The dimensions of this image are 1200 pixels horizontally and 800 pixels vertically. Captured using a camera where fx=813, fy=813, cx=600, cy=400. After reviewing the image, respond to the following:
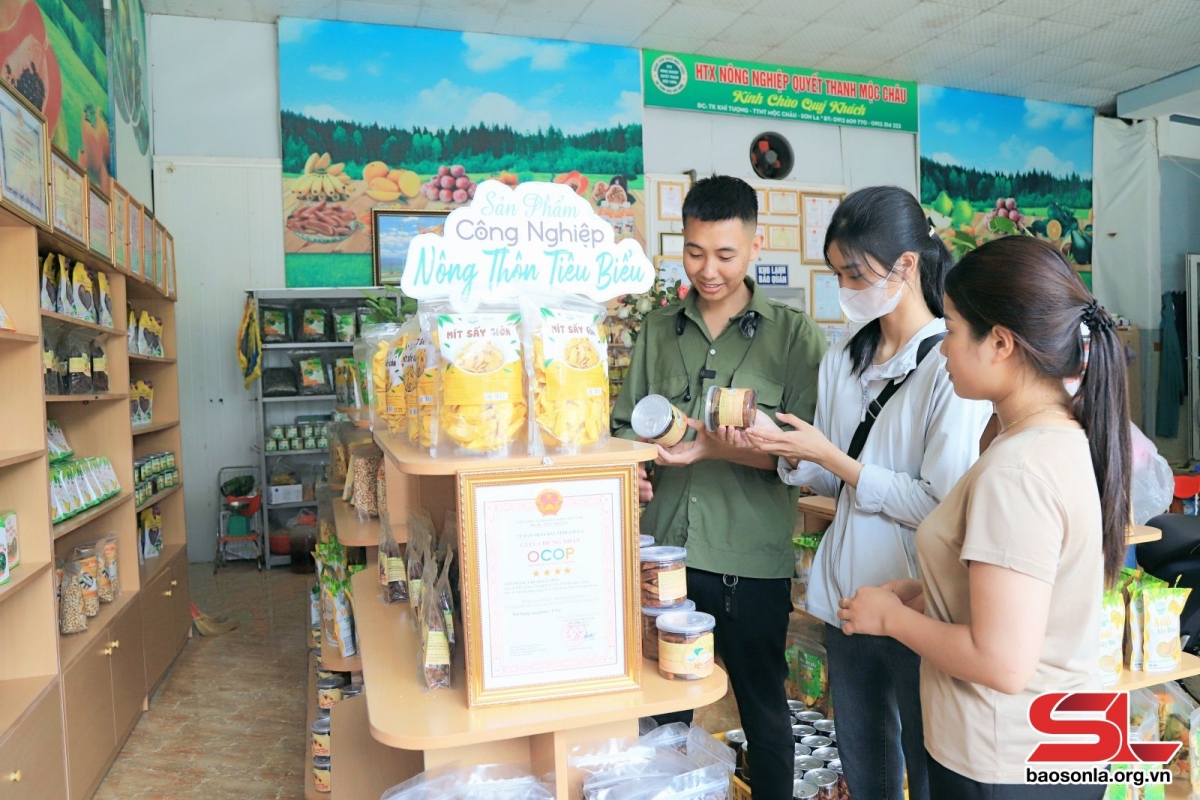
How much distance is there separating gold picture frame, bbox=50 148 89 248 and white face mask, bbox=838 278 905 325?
2577 mm

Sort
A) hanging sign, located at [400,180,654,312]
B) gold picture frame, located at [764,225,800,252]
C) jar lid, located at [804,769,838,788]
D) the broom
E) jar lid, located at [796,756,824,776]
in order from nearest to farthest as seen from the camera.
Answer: hanging sign, located at [400,180,654,312]
jar lid, located at [804,769,838,788]
jar lid, located at [796,756,824,776]
the broom
gold picture frame, located at [764,225,800,252]

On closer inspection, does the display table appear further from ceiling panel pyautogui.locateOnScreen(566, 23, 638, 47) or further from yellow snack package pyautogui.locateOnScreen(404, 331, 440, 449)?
ceiling panel pyautogui.locateOnScreen(566, 23, 638, 47)

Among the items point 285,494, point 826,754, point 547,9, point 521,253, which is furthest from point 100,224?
point 547,9

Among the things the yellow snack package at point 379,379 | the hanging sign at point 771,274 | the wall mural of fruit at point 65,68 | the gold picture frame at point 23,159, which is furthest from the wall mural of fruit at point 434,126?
the yellow snack package at point 379,379

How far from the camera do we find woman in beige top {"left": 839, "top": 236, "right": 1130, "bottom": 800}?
43.3 inches

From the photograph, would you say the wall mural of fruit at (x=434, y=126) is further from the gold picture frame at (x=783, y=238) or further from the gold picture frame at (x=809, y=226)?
the gold picture frame at (x=809, y=226)

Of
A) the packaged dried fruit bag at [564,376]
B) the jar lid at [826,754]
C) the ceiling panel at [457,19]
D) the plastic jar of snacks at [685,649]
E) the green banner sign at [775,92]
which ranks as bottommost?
the jar lid at [826,754]

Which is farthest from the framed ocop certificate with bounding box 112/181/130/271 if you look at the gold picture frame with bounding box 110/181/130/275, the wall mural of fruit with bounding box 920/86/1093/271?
the wall mural of fruit with bounding box 920/86/1093/271

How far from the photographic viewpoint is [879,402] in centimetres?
172

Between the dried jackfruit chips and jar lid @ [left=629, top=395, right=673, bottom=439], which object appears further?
jar lid @ [left=629, top=395, right=673, bottom=439]

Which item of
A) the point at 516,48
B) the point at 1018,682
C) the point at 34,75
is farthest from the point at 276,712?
the point at 516,48

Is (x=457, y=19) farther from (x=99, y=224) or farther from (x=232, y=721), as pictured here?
(x=232, y=721)

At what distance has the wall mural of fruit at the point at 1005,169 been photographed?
27.3 ft

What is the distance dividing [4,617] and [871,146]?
7.89 m
